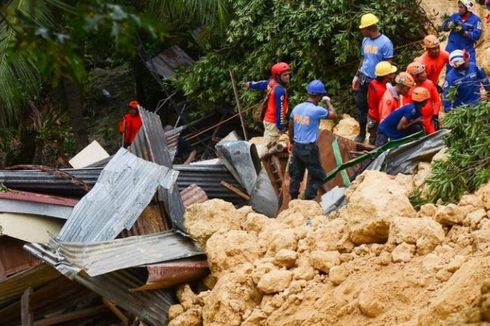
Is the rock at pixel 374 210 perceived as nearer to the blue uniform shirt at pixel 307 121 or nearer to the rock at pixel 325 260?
the rock at pixel 325 260

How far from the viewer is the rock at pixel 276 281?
10625 mm

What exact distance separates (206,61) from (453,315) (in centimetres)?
1020

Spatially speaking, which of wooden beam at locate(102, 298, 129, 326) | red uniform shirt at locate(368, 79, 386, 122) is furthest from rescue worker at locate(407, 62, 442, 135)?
wooden beam at locate(102, 298, 129, 326)

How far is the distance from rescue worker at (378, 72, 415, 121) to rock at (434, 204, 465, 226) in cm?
275

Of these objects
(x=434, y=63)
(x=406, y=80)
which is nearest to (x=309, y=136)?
(x=406, y=80)

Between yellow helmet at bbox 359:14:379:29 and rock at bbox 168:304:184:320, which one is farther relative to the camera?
yellow helmet at bbox 359:14:379:29

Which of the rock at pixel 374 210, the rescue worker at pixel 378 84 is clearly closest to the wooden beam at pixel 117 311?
the rock at pixel 374 210

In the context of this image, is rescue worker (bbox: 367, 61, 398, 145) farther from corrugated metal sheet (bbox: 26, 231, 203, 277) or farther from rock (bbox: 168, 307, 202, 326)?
rock (bbox: 168, 307, 202, 326)

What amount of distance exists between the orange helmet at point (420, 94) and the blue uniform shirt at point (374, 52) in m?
1.55

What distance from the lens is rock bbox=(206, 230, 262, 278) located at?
1139 centimetres

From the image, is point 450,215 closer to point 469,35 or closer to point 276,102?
point 469,35

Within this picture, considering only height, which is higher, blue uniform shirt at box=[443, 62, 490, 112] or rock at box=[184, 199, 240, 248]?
blue uniform shirt at box=[443, 62, 490, 112]

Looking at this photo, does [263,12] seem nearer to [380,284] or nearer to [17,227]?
[17,227]

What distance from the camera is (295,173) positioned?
1305 centimetres
